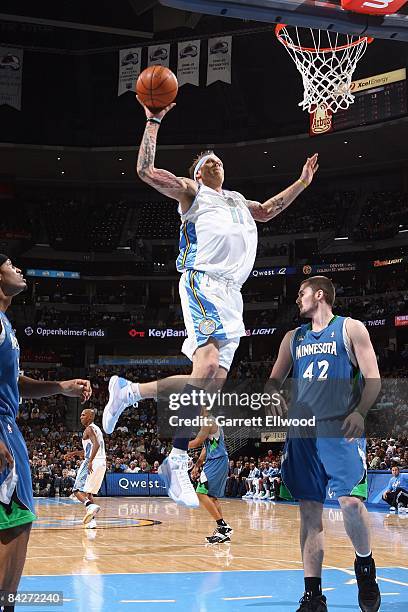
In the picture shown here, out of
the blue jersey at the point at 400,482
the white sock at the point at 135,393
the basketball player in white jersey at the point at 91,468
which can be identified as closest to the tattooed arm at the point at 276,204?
the white sock at the point at 135,393

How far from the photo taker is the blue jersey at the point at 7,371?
4.05 meters

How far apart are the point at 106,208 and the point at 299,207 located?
9156mm

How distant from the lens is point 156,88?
191 inches

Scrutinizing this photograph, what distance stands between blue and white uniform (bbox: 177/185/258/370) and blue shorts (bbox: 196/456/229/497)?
5.41 m

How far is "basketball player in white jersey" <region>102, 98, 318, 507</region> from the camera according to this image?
185 inches

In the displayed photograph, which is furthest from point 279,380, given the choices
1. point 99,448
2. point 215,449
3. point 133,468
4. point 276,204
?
point 133,468

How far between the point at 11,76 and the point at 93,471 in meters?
20.8

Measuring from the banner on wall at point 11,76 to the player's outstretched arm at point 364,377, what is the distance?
26408 mm

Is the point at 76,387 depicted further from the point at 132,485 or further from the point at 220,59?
the point at 220,59

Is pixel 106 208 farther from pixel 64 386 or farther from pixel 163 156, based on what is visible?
pixel 64 386

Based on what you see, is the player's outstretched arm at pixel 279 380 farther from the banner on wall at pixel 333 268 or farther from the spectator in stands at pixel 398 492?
the banner on wall at pixel 333 268

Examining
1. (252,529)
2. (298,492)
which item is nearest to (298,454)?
(298,492)

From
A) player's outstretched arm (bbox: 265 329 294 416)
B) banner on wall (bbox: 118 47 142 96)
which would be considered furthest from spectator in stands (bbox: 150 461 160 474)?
player's outstretched arm (bbox: 265 329 294 416)

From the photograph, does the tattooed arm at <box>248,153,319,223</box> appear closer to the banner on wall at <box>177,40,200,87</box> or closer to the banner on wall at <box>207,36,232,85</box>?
the banner on wall at <box>207,36,232,85</box>
